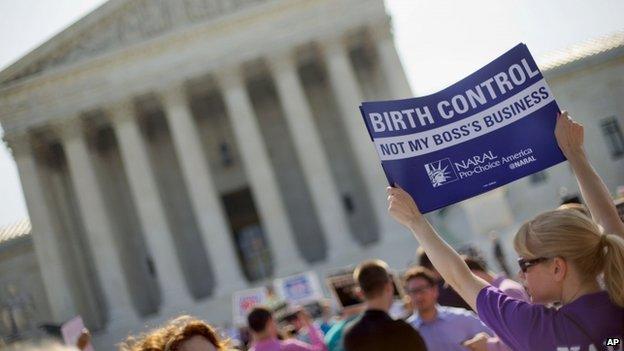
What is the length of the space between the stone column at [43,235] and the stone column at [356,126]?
14784 millimetres

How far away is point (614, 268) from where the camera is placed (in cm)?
305

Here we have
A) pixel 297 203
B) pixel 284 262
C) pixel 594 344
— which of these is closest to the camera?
pixel 594 344

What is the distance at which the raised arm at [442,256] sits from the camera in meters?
3.70

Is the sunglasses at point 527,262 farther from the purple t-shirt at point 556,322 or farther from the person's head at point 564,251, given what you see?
the purple t-shirt at point 556,322

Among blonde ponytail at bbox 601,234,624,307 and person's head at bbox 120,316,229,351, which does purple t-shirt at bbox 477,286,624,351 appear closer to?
blonde ponytail at bbox 601,234,624,307

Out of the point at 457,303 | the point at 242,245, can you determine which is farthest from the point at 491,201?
the point at 457,303

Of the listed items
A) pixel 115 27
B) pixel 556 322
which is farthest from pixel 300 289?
pixel 115 27

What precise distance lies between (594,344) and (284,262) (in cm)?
2926

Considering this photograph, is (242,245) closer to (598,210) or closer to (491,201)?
(491,201)

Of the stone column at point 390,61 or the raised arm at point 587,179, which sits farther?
the stone column at point 390,61

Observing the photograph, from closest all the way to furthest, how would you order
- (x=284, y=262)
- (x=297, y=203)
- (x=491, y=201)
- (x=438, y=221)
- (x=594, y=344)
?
(x=594, y=344)
(x=284, y=262)
(x=438, y=221)
(x=297, y=203)
(x=491, y=201)

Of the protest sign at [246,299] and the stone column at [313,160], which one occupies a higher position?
the stone column at [313,160]

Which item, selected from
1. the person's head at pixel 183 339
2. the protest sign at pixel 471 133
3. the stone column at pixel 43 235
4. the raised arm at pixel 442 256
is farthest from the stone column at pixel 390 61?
the person's head at pixel 183 339

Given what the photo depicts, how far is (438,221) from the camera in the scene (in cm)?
3488
